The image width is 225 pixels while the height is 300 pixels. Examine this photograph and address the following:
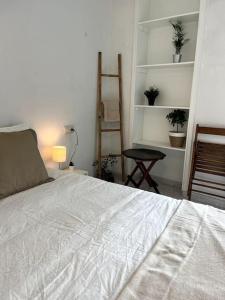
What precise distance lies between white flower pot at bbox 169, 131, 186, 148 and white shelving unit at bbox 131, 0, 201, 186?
0.06 m

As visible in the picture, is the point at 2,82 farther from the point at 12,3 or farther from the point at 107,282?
the point at 107,282

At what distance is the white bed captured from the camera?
0.82m

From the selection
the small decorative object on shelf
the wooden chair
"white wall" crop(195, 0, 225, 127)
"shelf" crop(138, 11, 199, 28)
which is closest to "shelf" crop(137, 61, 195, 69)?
"white wall" crop(195, 0, 225, 127)

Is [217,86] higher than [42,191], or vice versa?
[217,86]

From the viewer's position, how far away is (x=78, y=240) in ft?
3.59

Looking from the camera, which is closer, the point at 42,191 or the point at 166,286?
the point at 166,286

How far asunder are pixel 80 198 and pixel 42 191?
11.2 inches

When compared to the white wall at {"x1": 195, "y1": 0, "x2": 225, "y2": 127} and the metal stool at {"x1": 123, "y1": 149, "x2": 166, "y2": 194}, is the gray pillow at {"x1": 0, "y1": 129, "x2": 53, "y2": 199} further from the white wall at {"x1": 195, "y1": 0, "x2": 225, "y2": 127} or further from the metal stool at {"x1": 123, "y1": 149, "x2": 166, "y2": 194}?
the white wall at {"x1": 195, "y1": 0, "x2": 225, "y2": 127}

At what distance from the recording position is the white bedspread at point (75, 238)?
830 millimetres

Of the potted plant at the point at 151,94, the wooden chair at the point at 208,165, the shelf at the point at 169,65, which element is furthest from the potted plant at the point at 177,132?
the shelf at the point at 169,65

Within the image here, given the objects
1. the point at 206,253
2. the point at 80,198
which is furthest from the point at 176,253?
the point at 80,198

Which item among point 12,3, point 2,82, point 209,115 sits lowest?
point 209,115

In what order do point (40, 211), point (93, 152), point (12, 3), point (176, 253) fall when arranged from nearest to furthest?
point (176, 253), point (40, 211), point (12, 3), point (93, 152)

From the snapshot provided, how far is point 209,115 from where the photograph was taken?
Result: 105 inches
